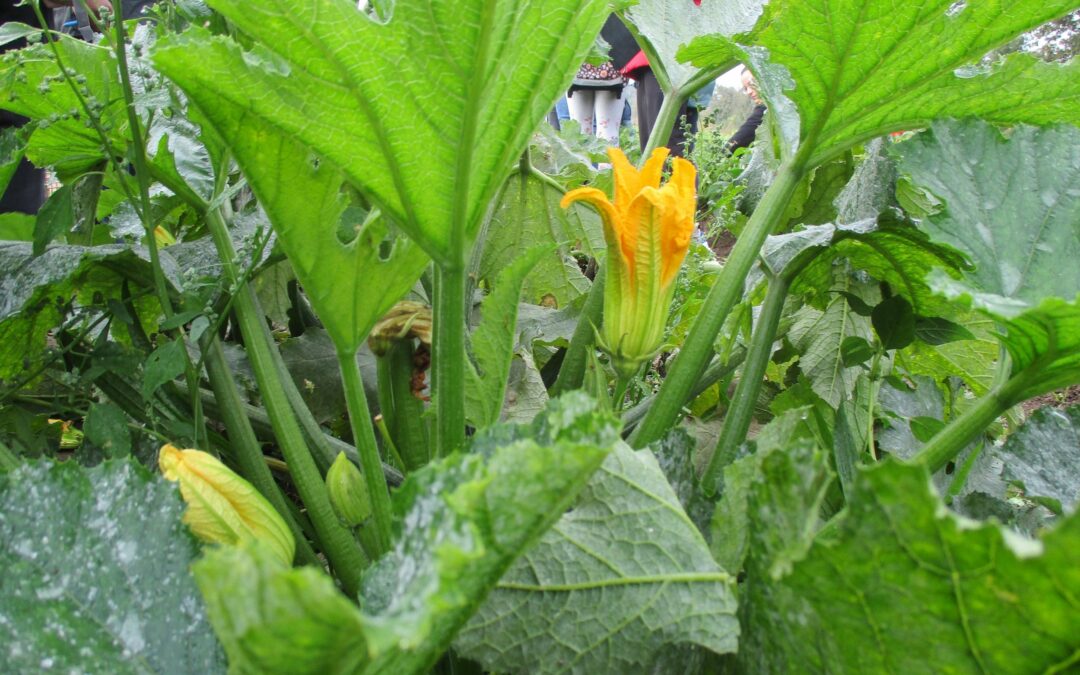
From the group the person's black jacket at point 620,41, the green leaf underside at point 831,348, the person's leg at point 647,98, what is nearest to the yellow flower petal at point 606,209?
the green leaf underside at point 831,348

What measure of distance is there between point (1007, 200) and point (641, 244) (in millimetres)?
297

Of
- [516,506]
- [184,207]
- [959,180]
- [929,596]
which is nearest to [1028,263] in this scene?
[959,180]

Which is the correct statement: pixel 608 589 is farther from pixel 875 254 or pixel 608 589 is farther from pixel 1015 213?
pixel 875 254

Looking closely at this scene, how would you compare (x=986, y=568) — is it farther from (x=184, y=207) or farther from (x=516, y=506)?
(x=184, y=207)

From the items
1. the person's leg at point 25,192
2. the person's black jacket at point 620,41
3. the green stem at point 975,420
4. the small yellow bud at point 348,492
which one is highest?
the green stem at point 975,420

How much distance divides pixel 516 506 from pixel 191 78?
0.36m

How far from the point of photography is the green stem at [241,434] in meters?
0.77

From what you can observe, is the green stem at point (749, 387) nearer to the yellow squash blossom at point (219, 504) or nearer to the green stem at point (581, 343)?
the green stem at point (581, 343)

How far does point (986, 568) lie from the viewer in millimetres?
385

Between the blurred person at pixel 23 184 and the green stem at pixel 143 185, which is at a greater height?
the green stem at pixel 143 185

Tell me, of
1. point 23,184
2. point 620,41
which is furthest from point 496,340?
point 620,41

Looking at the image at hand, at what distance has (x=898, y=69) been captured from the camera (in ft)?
2.62

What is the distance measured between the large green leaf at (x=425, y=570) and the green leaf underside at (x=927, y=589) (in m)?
0.13

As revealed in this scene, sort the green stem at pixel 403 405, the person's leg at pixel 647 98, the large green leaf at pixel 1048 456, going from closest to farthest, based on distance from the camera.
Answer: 1. the large green leaf at pixel 1048 456
2. the green stem at pixel 403 405
3. the person's leg at pixel 647 98
